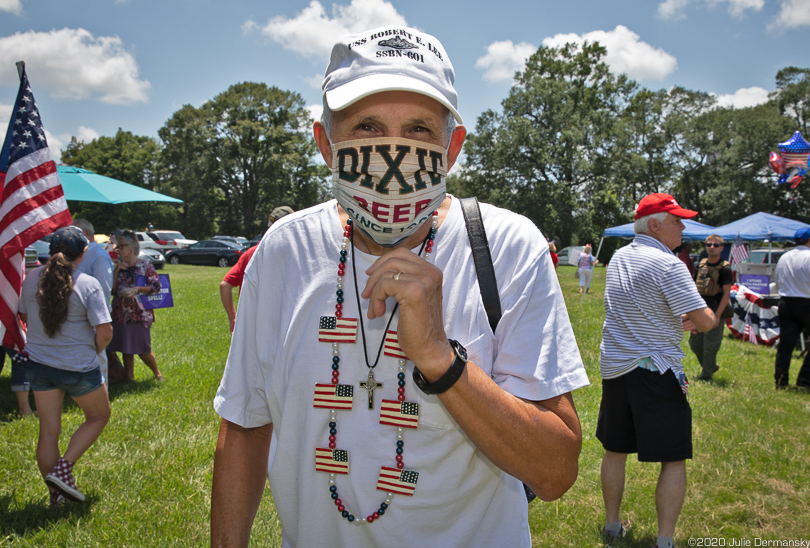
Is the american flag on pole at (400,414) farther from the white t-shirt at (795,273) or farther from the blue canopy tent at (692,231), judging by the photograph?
the blue canopy tent at (692,231)

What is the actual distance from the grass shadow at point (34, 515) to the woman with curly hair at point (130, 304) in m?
3.26

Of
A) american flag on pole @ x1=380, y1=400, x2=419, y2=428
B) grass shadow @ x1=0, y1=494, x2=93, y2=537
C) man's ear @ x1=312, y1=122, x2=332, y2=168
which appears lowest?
grass shadow @ x1=0, y1=494, x2=93, y2=537

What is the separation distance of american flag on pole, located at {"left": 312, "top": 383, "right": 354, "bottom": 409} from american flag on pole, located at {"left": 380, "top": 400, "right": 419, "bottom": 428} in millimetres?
97

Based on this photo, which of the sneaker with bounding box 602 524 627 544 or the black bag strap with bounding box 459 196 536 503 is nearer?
the black bag strap with bounding box 459 196 536 503

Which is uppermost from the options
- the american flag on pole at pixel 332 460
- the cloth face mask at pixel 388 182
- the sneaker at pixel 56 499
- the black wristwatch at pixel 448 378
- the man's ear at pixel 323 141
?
the man's ear at pixel 323 141

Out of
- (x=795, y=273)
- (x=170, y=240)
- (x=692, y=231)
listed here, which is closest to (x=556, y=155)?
(x=692, y=231)

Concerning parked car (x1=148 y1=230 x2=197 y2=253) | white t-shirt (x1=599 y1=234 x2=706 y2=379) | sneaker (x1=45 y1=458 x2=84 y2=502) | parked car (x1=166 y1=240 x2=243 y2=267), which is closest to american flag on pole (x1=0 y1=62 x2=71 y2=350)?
sneaker (x1=45 y1=458 x2=84 y2=502)

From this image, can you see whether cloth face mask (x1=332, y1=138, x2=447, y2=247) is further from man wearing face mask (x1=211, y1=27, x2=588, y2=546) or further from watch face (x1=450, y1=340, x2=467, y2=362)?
watch face (x1=450, y1=340, x2=467, y2=362)

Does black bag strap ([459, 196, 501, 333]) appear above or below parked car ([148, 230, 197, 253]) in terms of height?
below

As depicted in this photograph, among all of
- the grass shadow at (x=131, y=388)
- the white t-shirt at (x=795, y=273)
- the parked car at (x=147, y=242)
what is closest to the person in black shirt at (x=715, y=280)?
the white t-shirt at (x=795, y=273)

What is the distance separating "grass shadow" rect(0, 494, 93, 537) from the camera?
12.8ft

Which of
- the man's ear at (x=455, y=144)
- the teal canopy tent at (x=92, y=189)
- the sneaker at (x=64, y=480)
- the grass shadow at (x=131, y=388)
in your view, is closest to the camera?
the man's ear at (x=455, y=144)

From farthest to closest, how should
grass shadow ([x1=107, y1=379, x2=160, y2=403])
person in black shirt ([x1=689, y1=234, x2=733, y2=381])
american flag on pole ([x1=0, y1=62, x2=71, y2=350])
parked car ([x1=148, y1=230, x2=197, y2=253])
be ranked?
1. parked car ([x1=148, y1=230, x2=197, y2=253])
2. person in black shirt ([x1=689, y1=234, x2=733, y2=381])
3. grass shadow ([x1=107, y1=379, x2=160, y2=403])
4. american flag on pole ([x1=0, y1=62, x2=71, y2=350])

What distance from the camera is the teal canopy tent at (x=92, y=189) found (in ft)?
31.1
